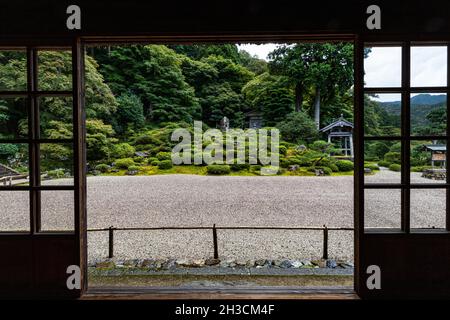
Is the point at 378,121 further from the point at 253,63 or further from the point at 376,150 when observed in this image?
the point at 253,63

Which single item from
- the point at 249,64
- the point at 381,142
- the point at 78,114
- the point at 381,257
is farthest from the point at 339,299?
the point at 249,64

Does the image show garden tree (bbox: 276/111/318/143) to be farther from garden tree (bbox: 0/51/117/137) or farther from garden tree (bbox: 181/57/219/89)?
garden tree (bbox: 0/51/117/137)

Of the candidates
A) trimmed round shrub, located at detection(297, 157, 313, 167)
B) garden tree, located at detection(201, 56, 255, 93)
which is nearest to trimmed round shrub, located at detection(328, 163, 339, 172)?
trimmed round shrub, located at detection(297, 157, 313, 167)

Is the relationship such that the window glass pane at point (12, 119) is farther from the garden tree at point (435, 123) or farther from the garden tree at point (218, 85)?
the garden tree at point (218, 85)

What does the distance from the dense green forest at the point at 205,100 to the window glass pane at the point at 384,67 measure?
370 inches

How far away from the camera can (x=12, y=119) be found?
110 inches

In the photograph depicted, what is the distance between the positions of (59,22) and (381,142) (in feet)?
7.23

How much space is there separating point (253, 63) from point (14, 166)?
17484 millimetres

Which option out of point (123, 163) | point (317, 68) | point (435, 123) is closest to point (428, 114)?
point (435, 123)

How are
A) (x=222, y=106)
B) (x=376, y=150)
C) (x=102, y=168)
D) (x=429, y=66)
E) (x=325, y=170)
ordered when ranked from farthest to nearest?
(x=222, y=106) < (x=102, y=168) < (x=325, y=170) < (x=376, y=150) < (x=429, y=66)

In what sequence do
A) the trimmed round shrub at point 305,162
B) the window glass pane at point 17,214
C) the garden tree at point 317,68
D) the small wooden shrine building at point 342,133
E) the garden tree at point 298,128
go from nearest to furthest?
the window glass pane at point 17,214
the trimmed round shrub at point 305,162
the garden tree at point 317,68
the small wooden shrine building at point 342,133
the garden tree at point 298,128

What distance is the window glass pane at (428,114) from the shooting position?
2016 millimetres

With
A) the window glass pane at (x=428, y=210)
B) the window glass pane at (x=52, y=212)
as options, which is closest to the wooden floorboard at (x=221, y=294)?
the window glass pane at (x=52, y=212)

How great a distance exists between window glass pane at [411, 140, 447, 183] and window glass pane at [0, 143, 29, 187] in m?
2.55
